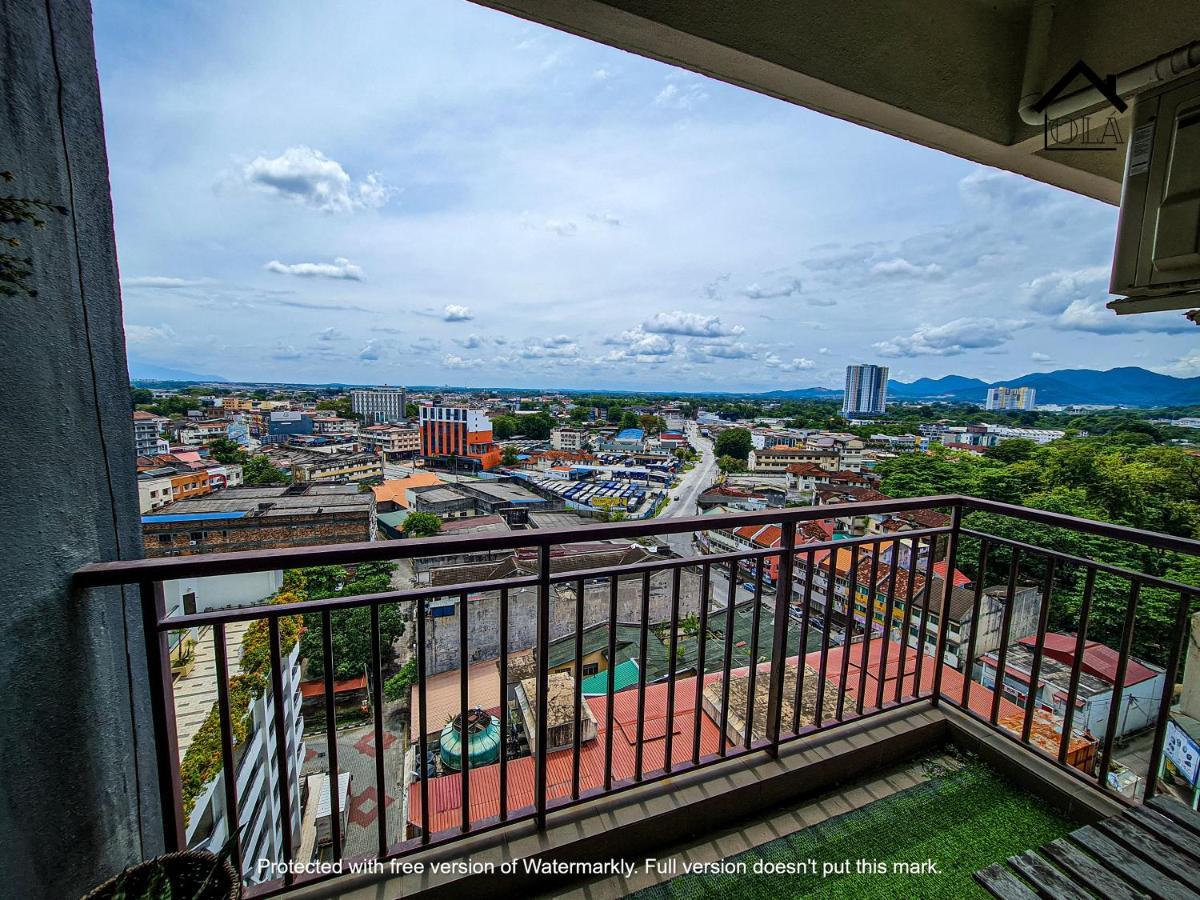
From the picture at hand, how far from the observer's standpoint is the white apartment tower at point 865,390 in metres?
14.7

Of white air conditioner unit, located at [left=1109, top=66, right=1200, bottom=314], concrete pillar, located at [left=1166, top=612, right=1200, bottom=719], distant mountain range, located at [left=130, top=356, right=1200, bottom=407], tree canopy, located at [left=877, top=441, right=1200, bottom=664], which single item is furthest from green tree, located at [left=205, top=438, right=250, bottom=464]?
tree canopy, located at [left=877, top=441, right=1200, bottom=664]

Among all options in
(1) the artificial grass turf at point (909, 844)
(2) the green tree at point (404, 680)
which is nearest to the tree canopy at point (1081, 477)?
(1) the artificial grass turf at point (909, 844)

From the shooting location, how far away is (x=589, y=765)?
6.46ft

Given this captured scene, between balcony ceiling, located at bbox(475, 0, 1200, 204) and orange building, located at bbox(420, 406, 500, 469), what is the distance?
54.9 ft

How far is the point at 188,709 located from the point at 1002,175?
4.67 metres

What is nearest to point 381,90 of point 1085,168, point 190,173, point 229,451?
point 190,173

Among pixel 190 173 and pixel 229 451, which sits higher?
pixel 190 173

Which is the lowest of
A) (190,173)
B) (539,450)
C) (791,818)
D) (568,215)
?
(539,450)

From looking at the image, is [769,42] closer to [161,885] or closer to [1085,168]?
[1085,168]

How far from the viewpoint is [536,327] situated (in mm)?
12703

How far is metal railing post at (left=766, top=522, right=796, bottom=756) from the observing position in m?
1.66

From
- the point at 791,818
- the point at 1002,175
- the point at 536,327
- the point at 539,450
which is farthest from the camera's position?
the point at 539,450

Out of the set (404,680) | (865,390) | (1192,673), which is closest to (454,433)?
(404,680)

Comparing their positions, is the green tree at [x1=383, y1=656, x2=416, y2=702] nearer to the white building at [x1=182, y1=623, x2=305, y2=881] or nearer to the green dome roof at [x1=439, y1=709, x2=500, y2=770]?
the green dome roof at [x1=439, y1=709, x2=500, y2=770]
